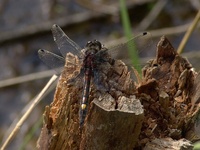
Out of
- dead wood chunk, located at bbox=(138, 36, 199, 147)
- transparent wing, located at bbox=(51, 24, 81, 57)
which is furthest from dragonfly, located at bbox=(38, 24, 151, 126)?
dead wood chunk, located at bbox=(138, 36, 199, 147)

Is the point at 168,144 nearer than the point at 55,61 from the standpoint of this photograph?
Yes

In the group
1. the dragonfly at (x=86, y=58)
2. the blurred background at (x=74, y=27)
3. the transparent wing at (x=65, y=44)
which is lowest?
the dragonfly at (x=86, y=58)

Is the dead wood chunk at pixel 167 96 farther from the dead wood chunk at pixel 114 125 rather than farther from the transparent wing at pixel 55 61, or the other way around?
the transparent wing at pixel 55 61

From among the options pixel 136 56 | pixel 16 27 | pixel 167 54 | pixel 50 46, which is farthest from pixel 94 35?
pixel 167 54

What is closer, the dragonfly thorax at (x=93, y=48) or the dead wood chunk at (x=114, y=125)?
the dead wood chunk at (x=114, y=125)

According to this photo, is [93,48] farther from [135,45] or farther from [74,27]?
[74,27]

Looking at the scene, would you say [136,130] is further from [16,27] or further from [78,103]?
[16,27]

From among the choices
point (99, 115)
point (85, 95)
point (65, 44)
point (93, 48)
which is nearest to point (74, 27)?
point (65, 44)

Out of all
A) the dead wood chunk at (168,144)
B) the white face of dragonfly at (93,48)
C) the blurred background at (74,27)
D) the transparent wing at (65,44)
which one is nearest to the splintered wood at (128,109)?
the dead wood chunk at (168,144)
